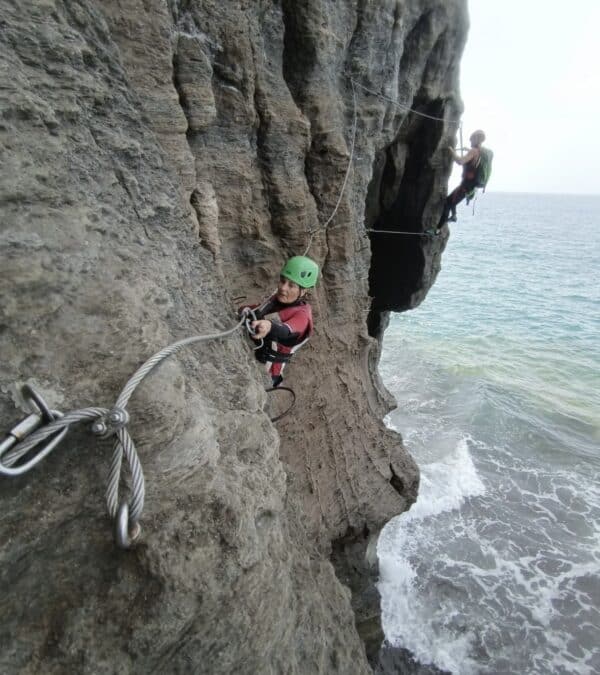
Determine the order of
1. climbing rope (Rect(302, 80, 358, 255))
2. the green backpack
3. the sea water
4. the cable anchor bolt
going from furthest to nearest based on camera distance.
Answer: the green backpack, the sea water, climbing rope (Rect(302, 80, 358, 255)), the cable anchor bolt

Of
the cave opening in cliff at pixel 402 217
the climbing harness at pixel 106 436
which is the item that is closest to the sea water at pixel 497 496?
the cave opening in cliff at pixel 402 217

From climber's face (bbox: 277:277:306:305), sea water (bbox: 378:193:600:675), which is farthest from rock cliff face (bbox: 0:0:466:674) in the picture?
sea water (bbox: 378:193:600:675)

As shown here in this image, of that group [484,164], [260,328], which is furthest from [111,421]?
[484,164]

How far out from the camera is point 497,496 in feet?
42.6

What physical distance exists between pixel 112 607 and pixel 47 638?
0.92 ft

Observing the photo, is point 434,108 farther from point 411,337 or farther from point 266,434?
point 411,337

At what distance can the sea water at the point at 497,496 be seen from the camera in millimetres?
9203

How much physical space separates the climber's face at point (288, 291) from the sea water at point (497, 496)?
27.1 ft

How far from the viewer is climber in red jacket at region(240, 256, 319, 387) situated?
14.6 feet

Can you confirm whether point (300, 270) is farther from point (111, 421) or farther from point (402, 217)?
point (402, 217)

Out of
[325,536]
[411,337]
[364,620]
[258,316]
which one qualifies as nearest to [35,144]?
[258,316]

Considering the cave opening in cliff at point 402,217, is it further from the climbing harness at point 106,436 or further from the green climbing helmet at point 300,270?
the climbing harness at point 106,436

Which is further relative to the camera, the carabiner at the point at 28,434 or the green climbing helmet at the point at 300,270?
the green climbing helmet at the point at 300,270

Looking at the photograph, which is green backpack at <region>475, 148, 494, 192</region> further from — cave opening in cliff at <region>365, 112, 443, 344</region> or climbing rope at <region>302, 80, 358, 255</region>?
climbing rope at <region>302, 80, 358, 255</region>
